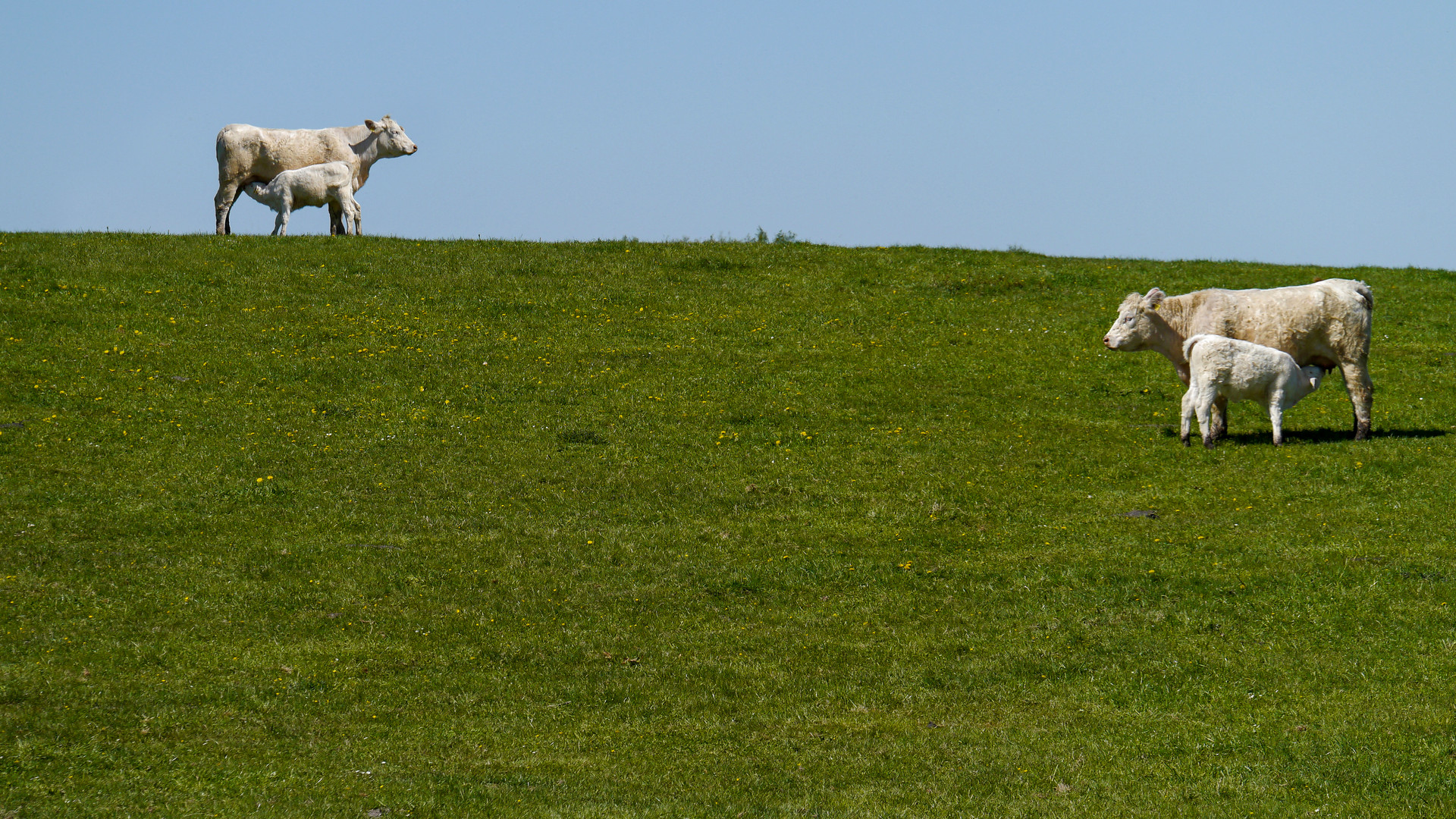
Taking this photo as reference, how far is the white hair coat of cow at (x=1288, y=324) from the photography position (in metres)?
25.3

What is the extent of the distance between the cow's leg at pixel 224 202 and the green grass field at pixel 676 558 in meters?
4.36

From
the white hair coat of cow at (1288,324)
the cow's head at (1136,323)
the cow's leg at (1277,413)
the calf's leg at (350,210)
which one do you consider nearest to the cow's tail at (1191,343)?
the white hair coat of cow at (1288,324)

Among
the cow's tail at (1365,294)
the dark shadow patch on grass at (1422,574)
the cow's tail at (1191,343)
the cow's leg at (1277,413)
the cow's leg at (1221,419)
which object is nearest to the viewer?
the dark shadow patch on grass at (1422,574)

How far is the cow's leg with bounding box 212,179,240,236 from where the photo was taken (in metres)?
40.3

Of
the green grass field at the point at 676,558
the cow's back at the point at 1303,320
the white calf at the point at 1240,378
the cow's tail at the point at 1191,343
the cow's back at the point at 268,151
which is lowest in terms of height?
the green grass field at the point at 676,558

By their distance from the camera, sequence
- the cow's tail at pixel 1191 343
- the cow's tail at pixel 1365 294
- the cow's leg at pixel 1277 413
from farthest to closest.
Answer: the cow's tail at pixel 1365 294
the cow's tail at pixel 1191 343
the cow's leg at pixel 1277 413

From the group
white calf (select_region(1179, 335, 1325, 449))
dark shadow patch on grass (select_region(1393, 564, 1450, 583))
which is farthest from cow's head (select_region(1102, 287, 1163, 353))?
dark shadow patch on grass (select_region(1393, 564, 1450, 583))

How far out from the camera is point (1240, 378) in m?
24.1

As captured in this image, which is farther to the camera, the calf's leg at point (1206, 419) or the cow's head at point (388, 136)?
the cow's head at point (388, 136)

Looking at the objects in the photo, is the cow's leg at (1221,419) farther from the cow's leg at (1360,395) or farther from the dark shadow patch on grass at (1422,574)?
the dark shadow patch on grass at (1422,574)

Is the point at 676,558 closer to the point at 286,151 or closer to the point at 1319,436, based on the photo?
the point at 1319,436

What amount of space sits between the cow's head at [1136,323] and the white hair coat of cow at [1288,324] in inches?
0.6

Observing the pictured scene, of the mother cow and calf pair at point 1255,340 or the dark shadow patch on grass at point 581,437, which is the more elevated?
the mother cow and calf pair at point 1255,340

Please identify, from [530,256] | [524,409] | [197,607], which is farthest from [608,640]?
[530,256]
